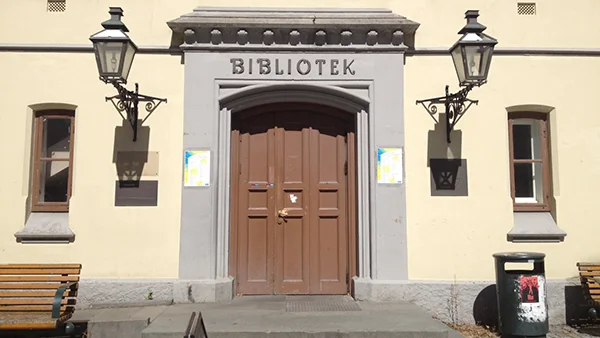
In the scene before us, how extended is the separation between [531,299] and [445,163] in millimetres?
2209

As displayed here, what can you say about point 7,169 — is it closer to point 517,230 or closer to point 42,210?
point 42,210

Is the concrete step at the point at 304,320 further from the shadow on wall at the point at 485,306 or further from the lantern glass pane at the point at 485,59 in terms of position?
the lantern glass pane at the point at 485,59

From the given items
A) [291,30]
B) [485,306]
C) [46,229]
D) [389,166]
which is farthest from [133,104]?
[485,306]

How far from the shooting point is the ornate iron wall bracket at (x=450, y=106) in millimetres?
7266

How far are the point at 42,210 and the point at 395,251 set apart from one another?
17.5 ft

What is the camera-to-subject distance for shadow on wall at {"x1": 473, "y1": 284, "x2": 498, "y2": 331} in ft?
24.0

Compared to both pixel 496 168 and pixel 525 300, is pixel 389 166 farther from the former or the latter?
pixel 525 300

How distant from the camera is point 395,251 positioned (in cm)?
736

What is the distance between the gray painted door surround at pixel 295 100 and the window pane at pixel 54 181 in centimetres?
195

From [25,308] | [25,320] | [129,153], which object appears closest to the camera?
[25,320]

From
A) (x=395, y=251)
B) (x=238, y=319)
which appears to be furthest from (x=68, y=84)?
(x=395, y=251)

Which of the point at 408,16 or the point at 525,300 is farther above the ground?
the point at 408,16

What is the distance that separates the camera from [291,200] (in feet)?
25.7

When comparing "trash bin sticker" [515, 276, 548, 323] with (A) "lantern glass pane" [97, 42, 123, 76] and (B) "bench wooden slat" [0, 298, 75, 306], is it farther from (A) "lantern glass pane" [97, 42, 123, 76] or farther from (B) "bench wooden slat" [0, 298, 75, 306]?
(A) "lantern glass pane" [97, 42, 123, 76]
